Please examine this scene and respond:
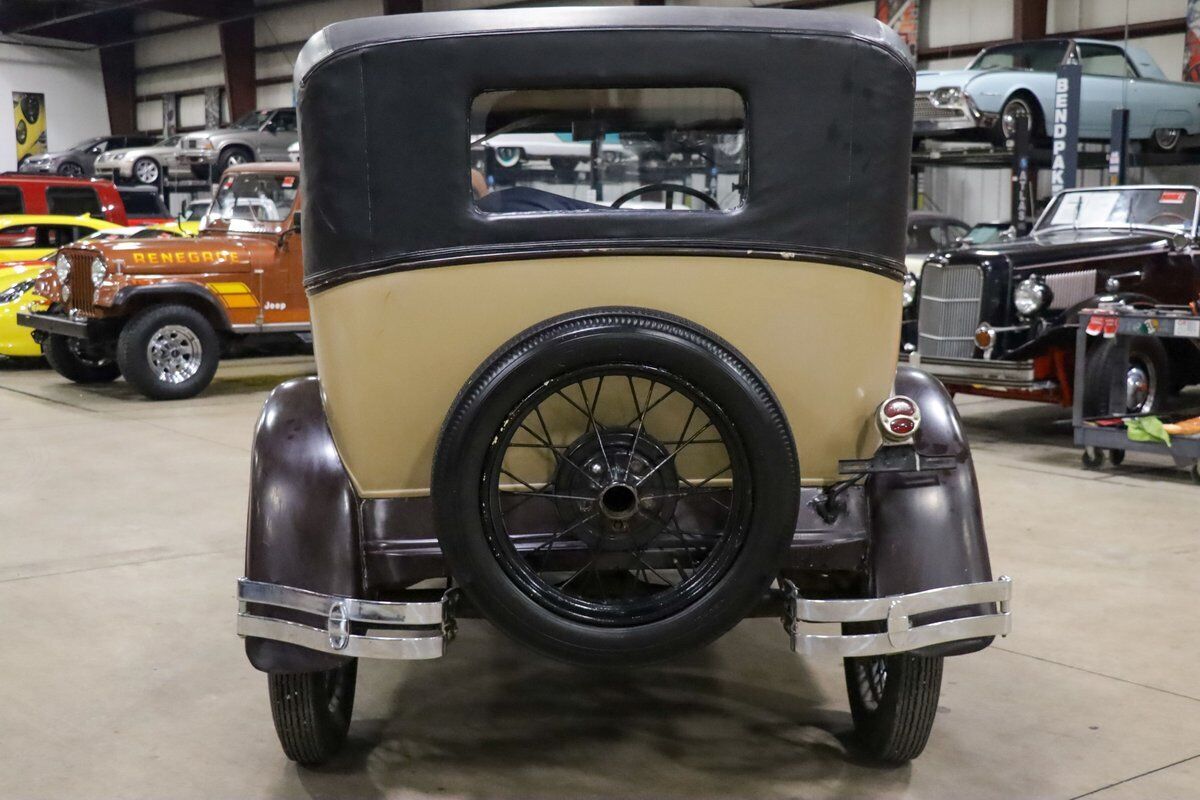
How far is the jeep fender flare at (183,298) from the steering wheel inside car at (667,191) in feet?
23.3

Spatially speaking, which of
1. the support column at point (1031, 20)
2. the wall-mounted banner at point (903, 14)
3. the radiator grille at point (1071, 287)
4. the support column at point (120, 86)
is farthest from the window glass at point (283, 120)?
the radiator grille at point (1071, 287)

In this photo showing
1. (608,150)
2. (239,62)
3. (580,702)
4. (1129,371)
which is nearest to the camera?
(608,150)

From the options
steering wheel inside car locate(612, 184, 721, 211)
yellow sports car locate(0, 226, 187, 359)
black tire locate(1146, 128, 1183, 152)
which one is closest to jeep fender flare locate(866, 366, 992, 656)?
steering wheel inside car locate(612, 184, 721, 211)

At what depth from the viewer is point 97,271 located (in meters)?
9.23

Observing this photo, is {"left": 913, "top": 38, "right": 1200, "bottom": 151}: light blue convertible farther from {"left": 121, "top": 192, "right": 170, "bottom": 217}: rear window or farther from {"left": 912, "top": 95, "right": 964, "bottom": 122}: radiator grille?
{"left": 121, "top": 192, "right": 170, "bottom": 217}: rear window

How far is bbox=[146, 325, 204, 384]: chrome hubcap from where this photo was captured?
31.0ft

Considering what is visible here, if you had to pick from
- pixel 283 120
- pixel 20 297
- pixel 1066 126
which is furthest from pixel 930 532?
pixel 283 120

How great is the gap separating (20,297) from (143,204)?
753cm

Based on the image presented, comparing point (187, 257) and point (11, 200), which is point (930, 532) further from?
point (11, 200)

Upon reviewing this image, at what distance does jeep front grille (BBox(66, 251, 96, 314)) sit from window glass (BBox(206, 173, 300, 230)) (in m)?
1.24

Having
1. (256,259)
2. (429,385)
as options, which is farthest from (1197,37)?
(429,385)

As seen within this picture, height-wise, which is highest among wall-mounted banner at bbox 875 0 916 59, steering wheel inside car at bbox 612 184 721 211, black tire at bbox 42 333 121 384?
wall-mounted banner at bbox 875 0 916 59

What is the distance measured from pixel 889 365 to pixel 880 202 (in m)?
0.38

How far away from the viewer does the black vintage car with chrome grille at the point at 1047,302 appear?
24.2 ft
